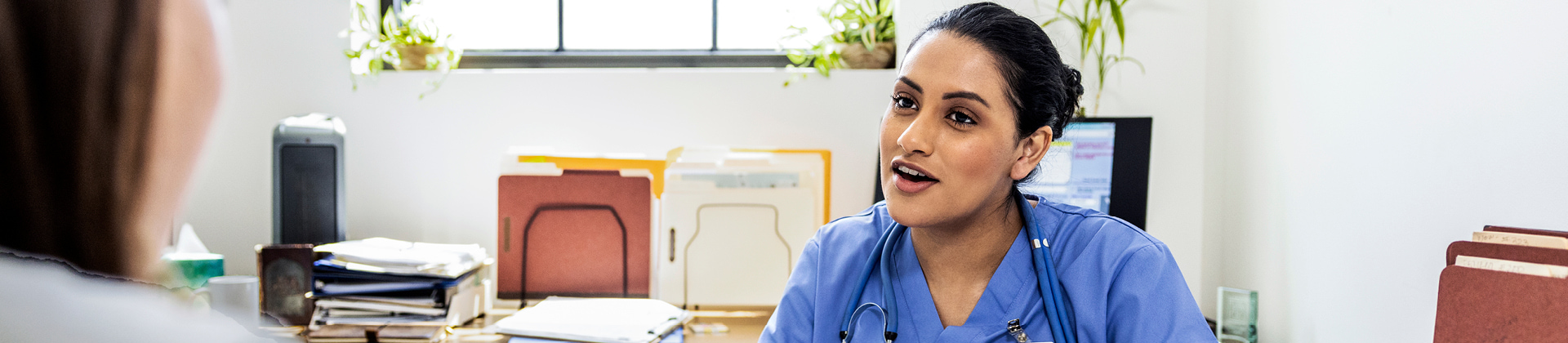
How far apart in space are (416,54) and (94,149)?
181cm

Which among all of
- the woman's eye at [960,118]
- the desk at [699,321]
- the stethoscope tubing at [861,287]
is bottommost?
the desk at [699,321]

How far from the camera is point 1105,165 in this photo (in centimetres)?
163

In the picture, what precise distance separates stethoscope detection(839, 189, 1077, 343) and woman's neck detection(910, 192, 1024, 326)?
0.03 metres

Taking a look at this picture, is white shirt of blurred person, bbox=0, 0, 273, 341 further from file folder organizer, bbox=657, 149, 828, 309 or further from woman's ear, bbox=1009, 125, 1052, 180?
file folder organizer, bbox=657, 149, 828, 309

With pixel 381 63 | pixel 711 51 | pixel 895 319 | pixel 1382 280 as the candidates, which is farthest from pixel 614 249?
pixel 1382 280

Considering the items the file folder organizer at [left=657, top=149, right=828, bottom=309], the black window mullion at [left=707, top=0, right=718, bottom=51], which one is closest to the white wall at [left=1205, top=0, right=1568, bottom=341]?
the file folder organizer at [left=657, top=149, right=828, bottom=309]

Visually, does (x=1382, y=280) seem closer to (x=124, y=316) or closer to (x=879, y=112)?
(x=879, y=112)

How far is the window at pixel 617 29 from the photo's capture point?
79.4 inches

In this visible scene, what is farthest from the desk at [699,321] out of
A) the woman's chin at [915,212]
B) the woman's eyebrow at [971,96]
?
the woman's eyebrow at [971,96]

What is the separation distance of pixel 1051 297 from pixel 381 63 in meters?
1.63

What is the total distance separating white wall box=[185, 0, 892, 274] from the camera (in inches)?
73.9

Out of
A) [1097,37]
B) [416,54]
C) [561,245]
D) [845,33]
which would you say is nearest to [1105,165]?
[1097,37]

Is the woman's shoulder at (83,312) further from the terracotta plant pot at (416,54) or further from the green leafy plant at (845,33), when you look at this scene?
the terracotta plant pot at (416,54)

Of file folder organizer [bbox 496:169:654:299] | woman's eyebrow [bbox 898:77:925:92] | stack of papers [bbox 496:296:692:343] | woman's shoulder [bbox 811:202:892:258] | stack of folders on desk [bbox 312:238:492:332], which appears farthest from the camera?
file folder organizer [bbox 496:169:654:299]
